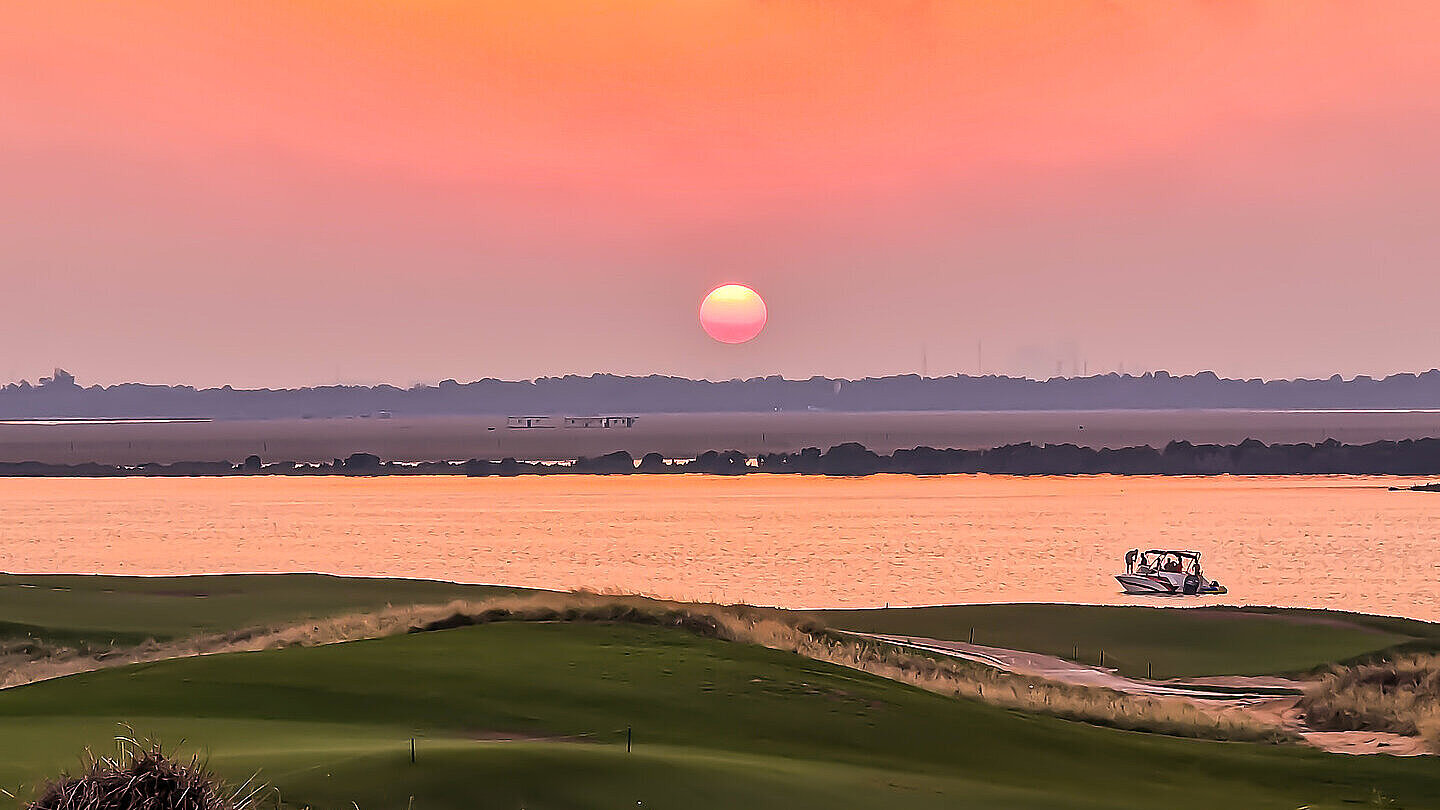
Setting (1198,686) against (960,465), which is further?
(960,465)

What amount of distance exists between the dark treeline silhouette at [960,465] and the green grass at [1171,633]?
108797mm

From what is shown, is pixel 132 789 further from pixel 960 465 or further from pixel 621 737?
pixel 960 465

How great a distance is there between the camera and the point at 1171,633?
3641 centimetres

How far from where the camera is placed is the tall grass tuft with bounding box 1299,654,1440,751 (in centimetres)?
2316

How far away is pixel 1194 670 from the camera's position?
32.2 metres

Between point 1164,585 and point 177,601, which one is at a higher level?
point 177,601

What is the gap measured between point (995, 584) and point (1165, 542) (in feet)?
79.3

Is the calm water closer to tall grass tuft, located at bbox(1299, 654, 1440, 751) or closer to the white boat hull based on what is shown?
the white boat hull

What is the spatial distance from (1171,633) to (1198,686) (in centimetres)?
609

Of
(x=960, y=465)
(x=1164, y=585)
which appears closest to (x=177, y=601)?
(x=1164, y=585)

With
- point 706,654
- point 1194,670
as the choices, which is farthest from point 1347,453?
point 706,654

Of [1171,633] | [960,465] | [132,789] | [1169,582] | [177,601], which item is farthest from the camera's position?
[960,465]

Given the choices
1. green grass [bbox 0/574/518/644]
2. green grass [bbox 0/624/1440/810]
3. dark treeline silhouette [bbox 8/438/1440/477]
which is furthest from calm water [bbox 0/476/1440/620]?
green grass [bbox 0/624/1440/810]

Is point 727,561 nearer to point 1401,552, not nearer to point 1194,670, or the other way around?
point 1401,552
